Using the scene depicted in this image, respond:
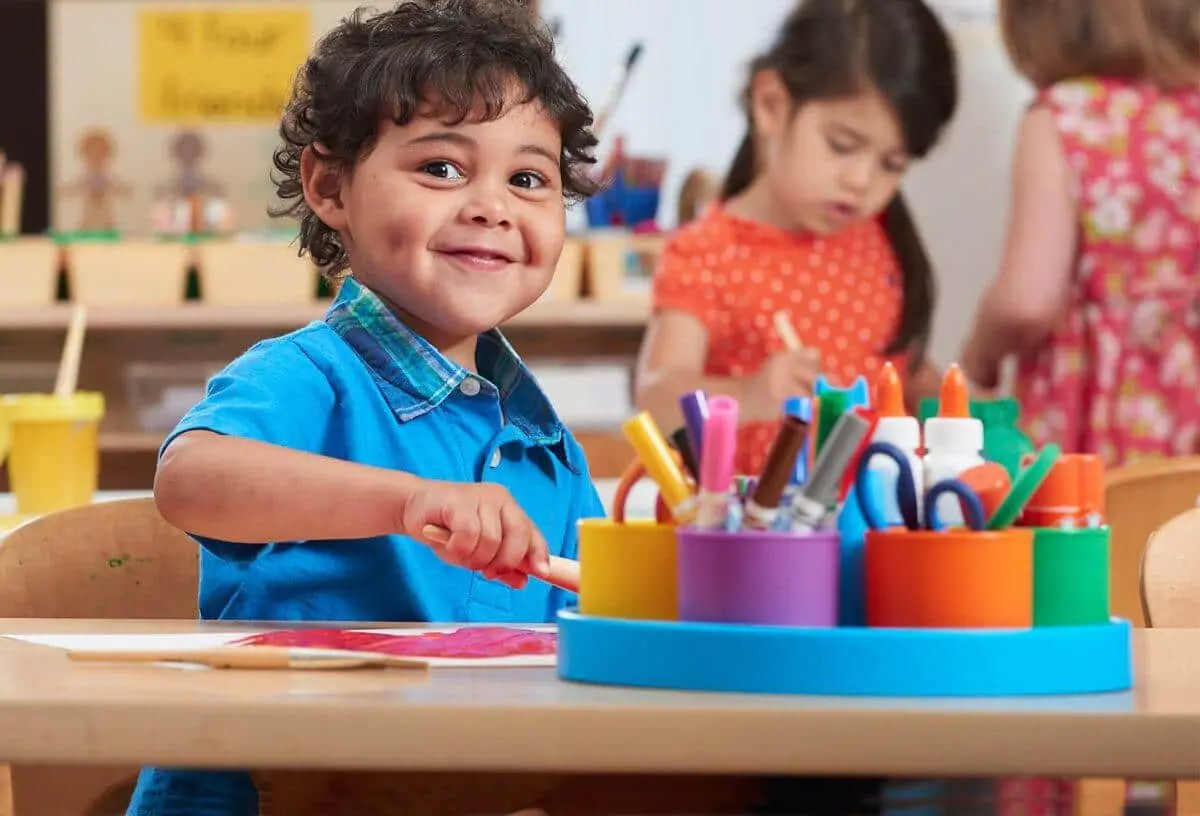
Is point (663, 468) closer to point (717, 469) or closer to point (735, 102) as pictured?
point (717, 469)

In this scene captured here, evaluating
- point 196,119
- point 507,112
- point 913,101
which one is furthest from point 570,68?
point 196,119

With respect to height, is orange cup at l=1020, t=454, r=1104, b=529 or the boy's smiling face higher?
the boy's smiling face

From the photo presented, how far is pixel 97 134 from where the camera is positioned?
3789 mm

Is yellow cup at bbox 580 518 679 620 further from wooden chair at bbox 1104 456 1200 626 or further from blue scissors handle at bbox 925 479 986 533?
wooden chair at bbox 1104 456 1200 626

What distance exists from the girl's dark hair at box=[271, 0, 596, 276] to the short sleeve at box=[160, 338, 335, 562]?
0.19m

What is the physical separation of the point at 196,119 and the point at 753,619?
12.7ft

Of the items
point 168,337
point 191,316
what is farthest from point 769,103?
point 168,337

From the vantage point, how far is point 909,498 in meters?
0.71

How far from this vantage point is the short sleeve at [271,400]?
97cm

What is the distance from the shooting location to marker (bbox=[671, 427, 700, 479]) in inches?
28.7

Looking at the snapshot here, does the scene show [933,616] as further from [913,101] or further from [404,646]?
[913,101]

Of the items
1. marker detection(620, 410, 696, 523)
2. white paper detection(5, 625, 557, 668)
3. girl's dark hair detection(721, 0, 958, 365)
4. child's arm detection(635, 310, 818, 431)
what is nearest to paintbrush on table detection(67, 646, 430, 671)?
white paper detection(5, 625, 557, 668)

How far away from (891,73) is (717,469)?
2.44m

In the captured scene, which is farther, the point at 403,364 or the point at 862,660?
the point at 403,364
